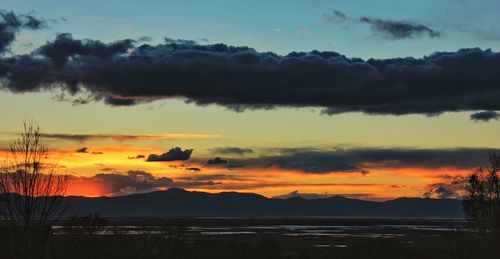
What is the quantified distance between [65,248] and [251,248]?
99.3 ft

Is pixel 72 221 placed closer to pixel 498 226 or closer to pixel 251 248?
pixel 251 248

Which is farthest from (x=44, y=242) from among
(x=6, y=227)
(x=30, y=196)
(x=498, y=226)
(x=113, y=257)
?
(x=498, y=226)

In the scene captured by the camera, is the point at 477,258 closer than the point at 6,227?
No

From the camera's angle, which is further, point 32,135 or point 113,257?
point 113,257

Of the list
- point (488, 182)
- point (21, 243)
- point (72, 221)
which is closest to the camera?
point (21, 243)

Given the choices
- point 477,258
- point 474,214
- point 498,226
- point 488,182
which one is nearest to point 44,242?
point 477,258

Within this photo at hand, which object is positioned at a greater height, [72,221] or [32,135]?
[32,135]

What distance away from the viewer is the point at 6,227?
26.6 m

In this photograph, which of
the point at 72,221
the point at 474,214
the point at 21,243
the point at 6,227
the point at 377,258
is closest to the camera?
the point at 21,243

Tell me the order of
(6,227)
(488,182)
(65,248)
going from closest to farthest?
1. (6,227)
2. (65,248)
3. (488,182)

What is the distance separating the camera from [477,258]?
54.0 meters

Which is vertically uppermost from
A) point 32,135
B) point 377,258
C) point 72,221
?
point 32,135

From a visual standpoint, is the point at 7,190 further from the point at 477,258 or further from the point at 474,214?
the point at 474,214

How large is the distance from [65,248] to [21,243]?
26283mm
